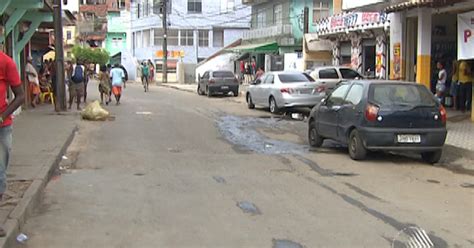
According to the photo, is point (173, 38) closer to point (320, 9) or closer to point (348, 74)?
point (320, 9)

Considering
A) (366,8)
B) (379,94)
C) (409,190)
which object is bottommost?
(409,190)

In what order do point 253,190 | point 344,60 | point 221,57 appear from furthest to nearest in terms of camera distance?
point 221,57 < point 344,60 < point 253,190

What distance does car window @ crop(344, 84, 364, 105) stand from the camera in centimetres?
1174

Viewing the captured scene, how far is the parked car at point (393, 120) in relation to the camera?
11.2 m

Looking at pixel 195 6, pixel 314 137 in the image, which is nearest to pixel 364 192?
pixel 314 137

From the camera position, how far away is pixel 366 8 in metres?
20.5

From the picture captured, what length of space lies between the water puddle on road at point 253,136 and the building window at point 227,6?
42.8m

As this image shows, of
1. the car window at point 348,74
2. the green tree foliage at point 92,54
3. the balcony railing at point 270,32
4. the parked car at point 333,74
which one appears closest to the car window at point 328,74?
the parked car at point 333,74

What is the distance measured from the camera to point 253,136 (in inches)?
619

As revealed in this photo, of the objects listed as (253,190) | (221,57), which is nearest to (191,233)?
(253,190)

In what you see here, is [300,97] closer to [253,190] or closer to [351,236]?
Answer: [253,190]

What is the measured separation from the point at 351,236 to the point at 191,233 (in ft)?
5.38

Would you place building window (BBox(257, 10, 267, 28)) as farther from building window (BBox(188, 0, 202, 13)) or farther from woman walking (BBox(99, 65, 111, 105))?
woman walking (BBox(99, 65, 111, 105))

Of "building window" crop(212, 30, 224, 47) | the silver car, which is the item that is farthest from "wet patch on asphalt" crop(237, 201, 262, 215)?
"building window" crop(212, 30, 224, 47)
